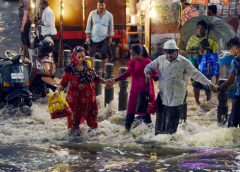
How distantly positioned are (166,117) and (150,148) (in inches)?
23.7

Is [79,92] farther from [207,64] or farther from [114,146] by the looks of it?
[207,64]

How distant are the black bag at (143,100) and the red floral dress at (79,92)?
2.51ft

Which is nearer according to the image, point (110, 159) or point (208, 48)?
point (110, 159)

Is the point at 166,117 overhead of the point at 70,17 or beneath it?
beneath

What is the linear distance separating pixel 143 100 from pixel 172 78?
0.93 m

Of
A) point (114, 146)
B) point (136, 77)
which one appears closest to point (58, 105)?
point (114, 146)

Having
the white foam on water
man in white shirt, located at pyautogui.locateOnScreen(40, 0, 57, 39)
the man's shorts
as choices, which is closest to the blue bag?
the white foam on water

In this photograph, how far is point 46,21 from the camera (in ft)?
55.9

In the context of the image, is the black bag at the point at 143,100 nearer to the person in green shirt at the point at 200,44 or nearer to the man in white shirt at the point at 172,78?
the man in white shirt at the point at 172,78

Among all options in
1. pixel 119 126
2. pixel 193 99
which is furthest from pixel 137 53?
pixel 193 99

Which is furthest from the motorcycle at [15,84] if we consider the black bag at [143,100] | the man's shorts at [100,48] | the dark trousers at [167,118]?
the man's shorts at [100,48]

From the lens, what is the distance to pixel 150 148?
9961 millimetres

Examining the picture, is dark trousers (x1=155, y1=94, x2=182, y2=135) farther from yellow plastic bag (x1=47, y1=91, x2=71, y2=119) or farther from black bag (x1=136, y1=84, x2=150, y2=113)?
yellow plastic bag (x1=47, y1=91, x2=71, y2=119)

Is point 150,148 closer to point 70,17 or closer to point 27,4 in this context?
point 27,4
